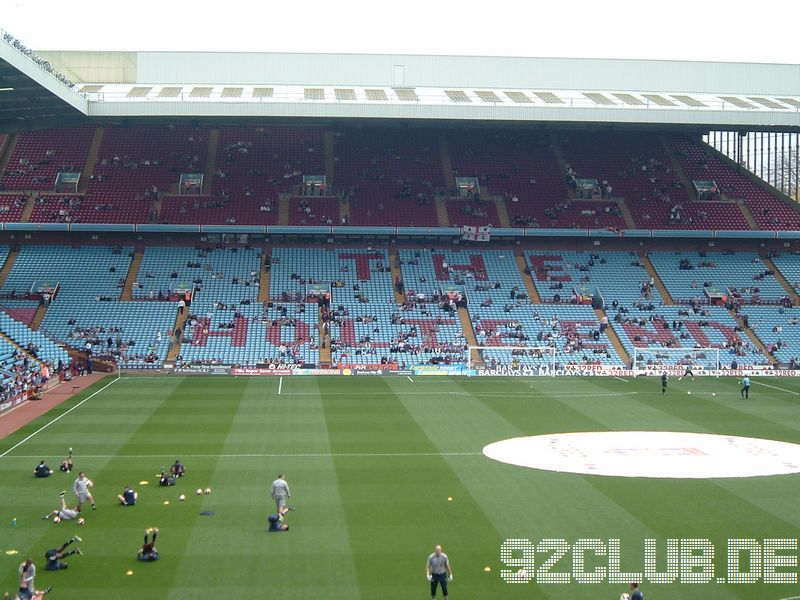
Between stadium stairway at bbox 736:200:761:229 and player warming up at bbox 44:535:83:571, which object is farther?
stadium stairway at bbox 736:200:761:229

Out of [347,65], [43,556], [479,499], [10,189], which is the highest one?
[347,65]

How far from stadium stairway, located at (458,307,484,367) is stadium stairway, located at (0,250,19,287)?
32.7 m

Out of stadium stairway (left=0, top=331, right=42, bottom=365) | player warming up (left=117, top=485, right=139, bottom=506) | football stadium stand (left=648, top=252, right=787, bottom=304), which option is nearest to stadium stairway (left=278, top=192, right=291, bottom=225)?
stadium stairway (left=0, top=331, right=42, bottom=365)

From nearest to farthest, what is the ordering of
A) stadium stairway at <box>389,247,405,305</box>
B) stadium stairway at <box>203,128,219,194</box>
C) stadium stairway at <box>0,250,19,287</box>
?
stadium stairway at <box>0,250,19,287</box> < stadium stairway at <box>389,247,405,305</box> < stadium stairway at <box>203,128,219,194</box>

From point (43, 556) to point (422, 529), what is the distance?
9.02 metres

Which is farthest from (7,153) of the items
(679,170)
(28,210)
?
(679,170)

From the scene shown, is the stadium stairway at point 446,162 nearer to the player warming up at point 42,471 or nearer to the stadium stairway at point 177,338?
the stadium stairway at point 177,338

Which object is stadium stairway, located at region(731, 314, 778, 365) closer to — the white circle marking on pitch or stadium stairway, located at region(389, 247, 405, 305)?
stadium stairway, located at region(389, 247, 405, 305)

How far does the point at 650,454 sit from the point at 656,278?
40471mm

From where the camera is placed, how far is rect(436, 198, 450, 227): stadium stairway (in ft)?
238

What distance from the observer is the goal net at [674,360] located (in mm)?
58562

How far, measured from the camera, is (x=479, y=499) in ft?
84.8

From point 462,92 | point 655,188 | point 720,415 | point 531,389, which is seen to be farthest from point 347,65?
point 720,415

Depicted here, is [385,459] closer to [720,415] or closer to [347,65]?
[720,415]
